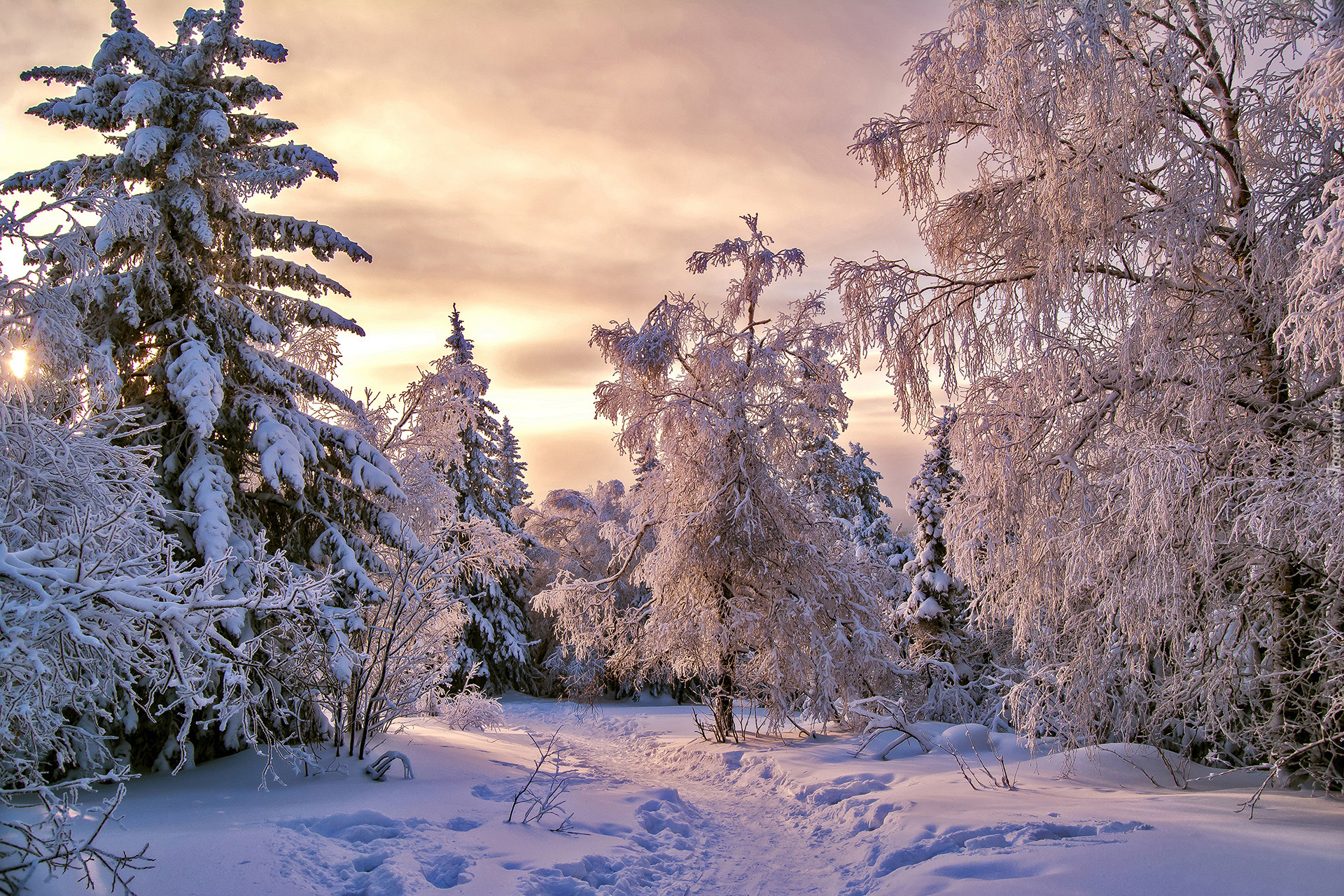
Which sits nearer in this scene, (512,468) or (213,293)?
(213,293)

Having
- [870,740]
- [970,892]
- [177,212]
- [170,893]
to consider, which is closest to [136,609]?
[170,893]

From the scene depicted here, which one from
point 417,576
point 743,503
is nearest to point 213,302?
point 417,576

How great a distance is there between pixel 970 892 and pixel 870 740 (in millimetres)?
6129

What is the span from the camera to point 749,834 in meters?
7.21

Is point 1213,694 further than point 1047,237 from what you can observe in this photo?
No

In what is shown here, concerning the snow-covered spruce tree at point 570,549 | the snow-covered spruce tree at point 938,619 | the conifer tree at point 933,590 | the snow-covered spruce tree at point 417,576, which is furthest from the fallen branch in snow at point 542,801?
the snow-covered spruce tree at point 570,549

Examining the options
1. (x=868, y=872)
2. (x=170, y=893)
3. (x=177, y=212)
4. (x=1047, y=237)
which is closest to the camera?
(x=170, y=893)

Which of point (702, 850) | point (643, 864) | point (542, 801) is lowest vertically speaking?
point (702, 850)

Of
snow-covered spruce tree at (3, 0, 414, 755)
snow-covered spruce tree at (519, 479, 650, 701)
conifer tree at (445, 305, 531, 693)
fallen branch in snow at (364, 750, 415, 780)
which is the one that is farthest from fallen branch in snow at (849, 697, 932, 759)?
conifer tree at (445, 305, 531, 693)

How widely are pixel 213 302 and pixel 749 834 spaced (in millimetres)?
8859

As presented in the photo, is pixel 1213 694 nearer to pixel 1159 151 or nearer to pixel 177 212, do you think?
pixel 1159 151

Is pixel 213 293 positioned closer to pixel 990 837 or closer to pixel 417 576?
pixel 417 576

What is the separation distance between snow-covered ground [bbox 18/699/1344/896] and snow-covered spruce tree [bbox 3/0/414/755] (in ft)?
8.29

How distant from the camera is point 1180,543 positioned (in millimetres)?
6039
